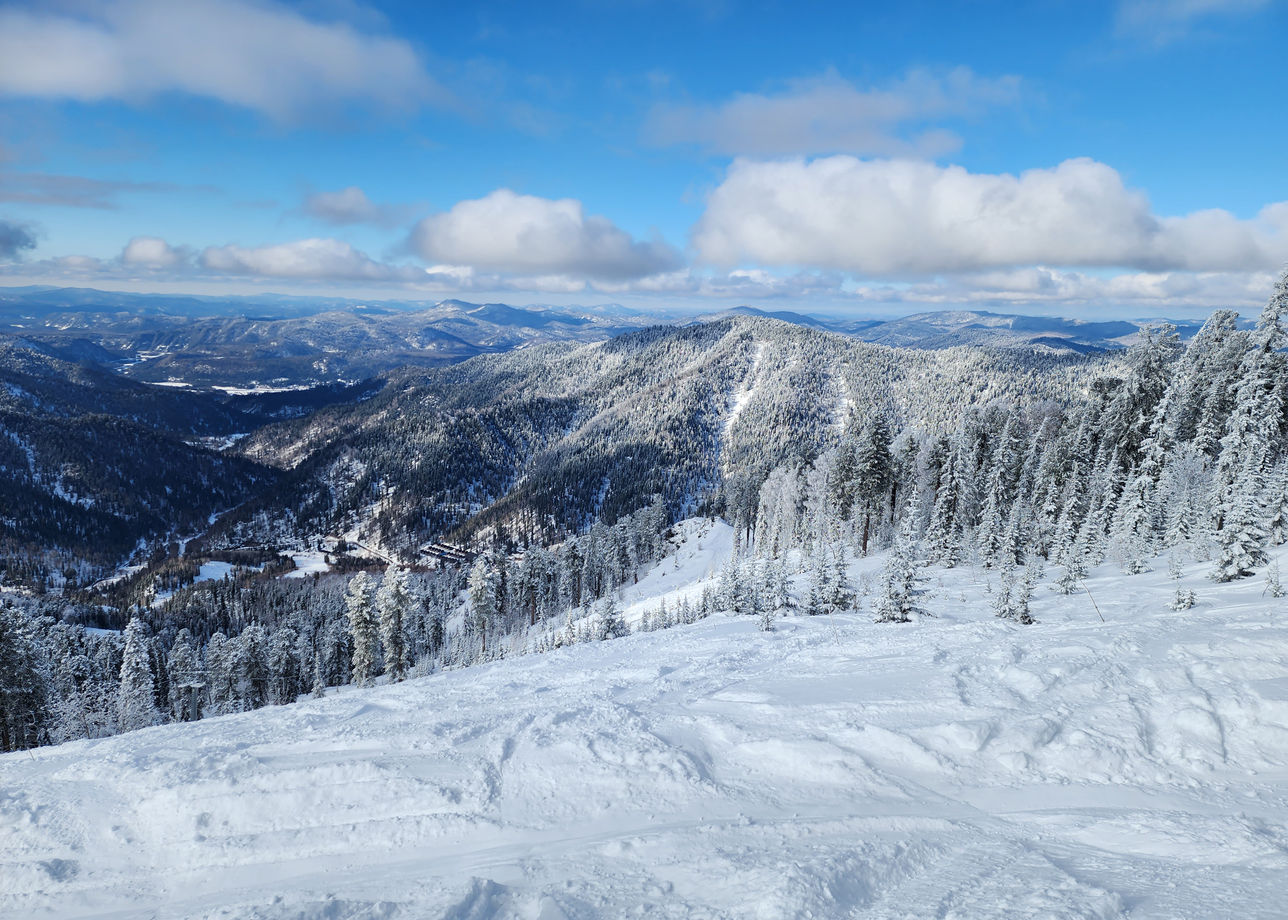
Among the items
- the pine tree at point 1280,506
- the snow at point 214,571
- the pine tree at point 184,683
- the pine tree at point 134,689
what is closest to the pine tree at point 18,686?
the pine tree at point 134,689

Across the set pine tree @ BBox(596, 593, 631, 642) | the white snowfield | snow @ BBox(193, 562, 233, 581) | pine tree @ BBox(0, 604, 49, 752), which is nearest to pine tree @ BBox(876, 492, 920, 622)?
the white snowfield

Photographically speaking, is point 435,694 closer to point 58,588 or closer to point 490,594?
point 490,594

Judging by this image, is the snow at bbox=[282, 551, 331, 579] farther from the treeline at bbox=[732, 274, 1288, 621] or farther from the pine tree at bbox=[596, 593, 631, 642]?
the treeline at bbox=[732, 274, 1288, 621]

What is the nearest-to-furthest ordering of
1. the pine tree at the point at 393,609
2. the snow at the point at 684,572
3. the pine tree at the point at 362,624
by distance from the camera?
the pine tree at the point at 362,624
the pine tree at the point at 393,609
the snow at the point at 684,572

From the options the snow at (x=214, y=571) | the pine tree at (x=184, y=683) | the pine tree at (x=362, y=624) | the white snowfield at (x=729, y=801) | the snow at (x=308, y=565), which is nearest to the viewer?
the white snowfield at (x=729, y=801)

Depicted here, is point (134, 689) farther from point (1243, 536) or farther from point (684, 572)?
point (1243, 536)

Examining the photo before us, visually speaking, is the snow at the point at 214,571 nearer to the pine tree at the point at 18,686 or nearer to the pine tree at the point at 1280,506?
the pine tree at the point at 18,686

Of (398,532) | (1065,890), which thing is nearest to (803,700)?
(1065,890)
